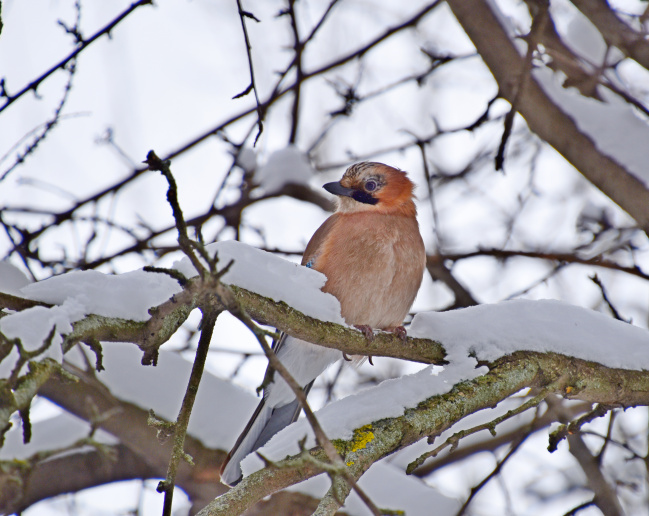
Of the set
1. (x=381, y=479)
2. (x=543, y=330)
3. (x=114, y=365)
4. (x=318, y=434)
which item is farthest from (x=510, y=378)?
(x=114, y=365)

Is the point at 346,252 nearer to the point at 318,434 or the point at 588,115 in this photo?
the point at 588,115

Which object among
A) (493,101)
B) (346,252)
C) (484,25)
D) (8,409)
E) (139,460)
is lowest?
(8,409)

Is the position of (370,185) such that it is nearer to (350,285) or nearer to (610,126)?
(350,285)

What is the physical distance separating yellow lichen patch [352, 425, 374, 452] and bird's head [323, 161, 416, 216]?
92.7 inches

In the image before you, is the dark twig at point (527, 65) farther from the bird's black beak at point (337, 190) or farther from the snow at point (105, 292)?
the snow at point (105, 292)

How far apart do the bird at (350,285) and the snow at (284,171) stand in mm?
1032

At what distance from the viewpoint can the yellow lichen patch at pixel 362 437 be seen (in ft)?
8.71

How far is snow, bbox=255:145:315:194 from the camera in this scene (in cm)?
568

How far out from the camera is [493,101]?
3926 millimetres

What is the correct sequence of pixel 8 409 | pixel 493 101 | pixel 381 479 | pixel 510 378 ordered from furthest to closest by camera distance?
pixel 381 479 < pixel 493 101 < pixel 510 378 < pixel 8 409

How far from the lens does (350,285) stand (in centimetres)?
412

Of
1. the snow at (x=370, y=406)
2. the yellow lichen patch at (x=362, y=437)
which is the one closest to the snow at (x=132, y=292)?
the snow at (x=370, y=406)

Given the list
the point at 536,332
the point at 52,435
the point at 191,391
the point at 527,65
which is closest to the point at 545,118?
the point at 527,65

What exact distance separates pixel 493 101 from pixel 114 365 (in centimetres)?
294
